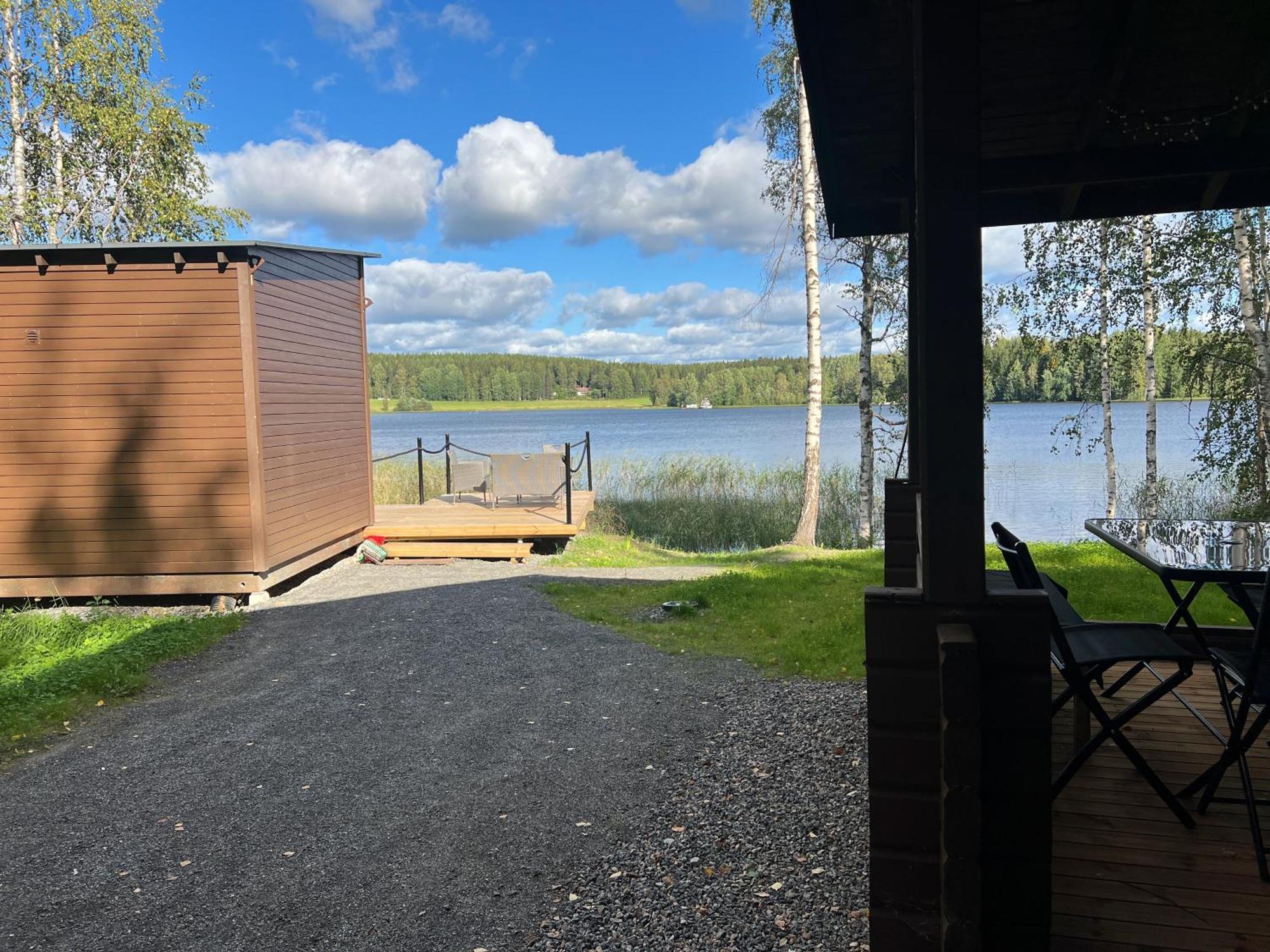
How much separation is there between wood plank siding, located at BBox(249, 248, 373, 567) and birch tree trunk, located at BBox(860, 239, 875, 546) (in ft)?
20.2

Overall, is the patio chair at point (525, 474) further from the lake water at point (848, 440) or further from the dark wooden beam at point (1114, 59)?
the dark wooden beam at point (1114, 59)

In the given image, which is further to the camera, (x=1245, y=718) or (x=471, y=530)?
(x=471, y=530)

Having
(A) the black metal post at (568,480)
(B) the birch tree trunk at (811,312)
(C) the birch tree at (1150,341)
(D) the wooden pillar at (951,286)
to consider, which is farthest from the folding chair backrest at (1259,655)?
(C) the birch tree at (1150,341)

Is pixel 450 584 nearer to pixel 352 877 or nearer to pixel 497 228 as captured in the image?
pixel 352 877

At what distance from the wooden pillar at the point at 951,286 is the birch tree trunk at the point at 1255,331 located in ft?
25.5

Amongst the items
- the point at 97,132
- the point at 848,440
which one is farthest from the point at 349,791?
the point at 848,440

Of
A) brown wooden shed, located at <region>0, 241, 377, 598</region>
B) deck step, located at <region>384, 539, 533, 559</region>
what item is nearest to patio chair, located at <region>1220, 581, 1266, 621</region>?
brown wooden shed, located at <region>0, 241, 377, 598</region>

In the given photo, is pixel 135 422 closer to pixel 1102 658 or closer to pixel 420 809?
pixel 420 809

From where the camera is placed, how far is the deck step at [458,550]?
356 inches

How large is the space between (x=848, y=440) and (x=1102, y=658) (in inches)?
1190

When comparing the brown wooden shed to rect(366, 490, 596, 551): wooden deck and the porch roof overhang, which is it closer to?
rect(366, 490, 596, 551): wooden deck

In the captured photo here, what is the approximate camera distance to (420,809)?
3291 millimetres

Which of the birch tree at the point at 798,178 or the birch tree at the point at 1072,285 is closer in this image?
the birch tree at the point at 1072,285

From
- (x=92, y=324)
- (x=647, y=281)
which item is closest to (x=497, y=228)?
(x=647, y=281)
